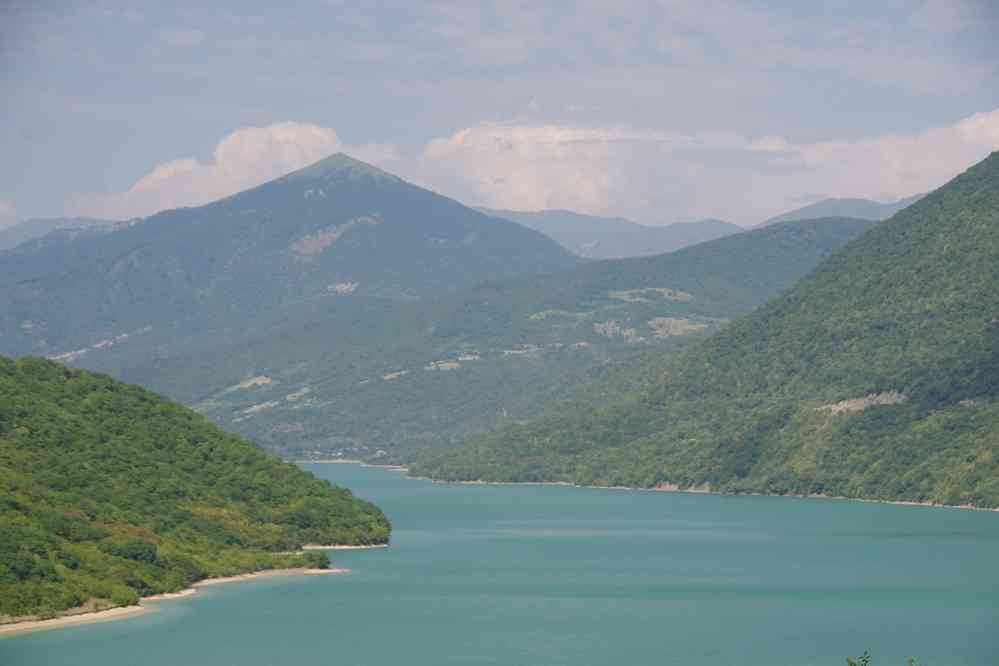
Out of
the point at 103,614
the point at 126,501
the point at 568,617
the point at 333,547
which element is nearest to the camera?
the point at 103,614

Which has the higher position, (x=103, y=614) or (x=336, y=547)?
(x=336, y=547)

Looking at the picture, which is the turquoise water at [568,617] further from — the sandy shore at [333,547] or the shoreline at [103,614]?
the sandy shore at [333,547]

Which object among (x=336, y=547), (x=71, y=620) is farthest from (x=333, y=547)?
(x=71, y=620)

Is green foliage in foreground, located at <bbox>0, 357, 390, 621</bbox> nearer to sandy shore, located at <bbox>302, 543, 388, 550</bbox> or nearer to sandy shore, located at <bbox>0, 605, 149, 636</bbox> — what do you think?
sandy shore, located at <bbox>302, 543, 388, 550</bbox>

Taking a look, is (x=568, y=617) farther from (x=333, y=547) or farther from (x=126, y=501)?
(x=333, y=547)

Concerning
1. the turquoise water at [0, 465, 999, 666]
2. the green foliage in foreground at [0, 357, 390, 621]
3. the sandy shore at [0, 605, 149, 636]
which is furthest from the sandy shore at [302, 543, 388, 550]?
the sandy shore at [0, 605, 149, 636]

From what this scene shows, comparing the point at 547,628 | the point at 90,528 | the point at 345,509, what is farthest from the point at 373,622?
the point at 345,509

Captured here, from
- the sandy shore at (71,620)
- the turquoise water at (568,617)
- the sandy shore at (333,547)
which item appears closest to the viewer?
the turquoise water at (568,617)

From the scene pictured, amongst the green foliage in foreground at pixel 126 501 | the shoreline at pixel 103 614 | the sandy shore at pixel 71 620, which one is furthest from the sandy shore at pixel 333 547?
the sandy shore at pixel 71 620

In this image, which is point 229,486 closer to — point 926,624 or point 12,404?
point 12,404
